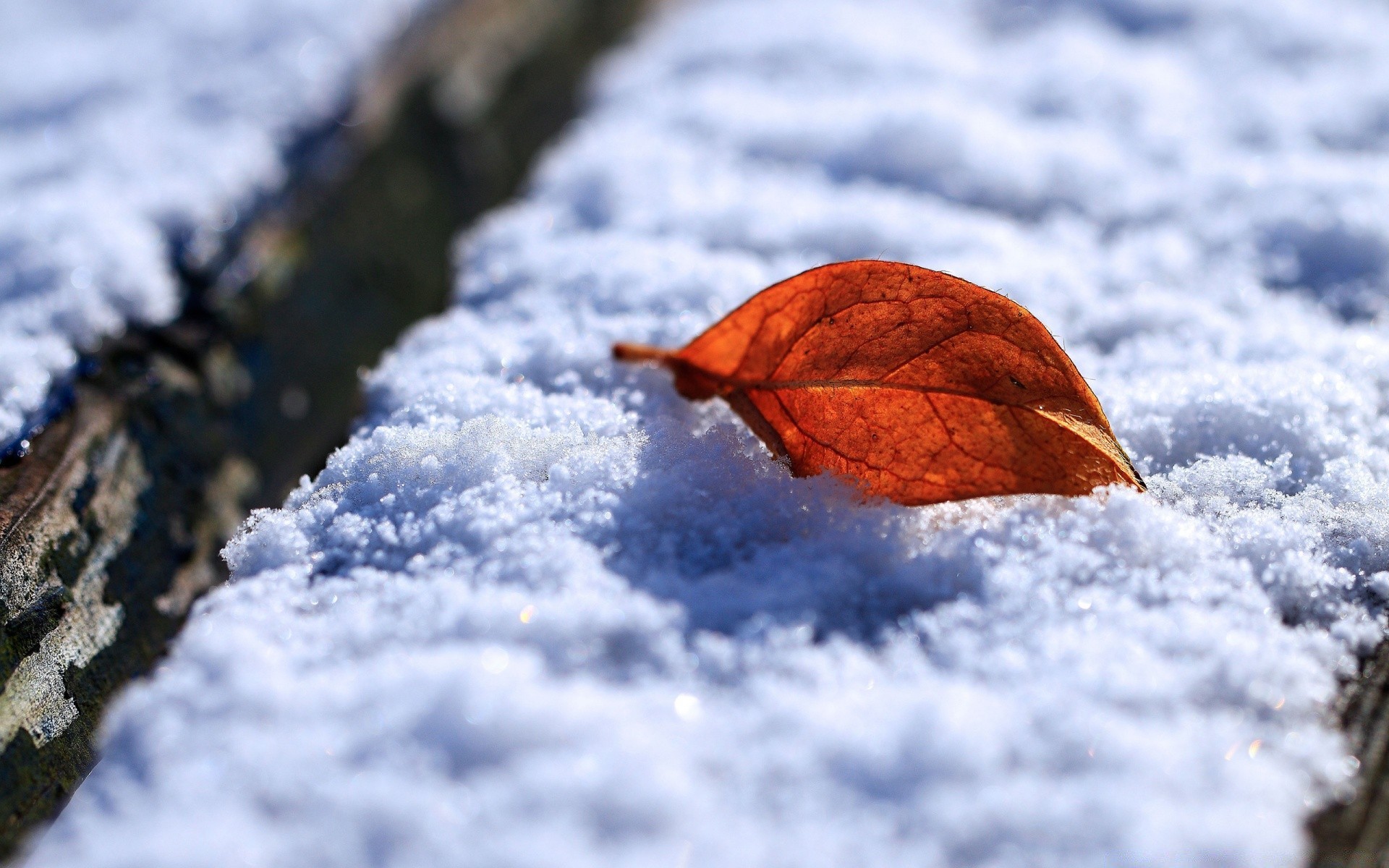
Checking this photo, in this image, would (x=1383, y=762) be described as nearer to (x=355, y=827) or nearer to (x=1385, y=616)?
(x=1385, y=616)

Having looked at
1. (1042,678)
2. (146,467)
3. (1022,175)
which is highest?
(1022,175)

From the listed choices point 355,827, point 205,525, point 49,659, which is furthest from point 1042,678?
point 205,525

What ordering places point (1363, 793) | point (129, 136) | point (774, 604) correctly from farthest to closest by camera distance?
point (129, 136) → point (774, 604) → point (1363, 793)

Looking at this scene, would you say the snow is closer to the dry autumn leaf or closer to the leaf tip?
the leaf tip

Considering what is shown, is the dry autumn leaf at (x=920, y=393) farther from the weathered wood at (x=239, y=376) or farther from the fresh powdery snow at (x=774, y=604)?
the weathered wood at (x=239, y=376)

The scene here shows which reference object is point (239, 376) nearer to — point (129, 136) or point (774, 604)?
point (129, 136)

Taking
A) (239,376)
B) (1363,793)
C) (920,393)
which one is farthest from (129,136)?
(1363,793)
